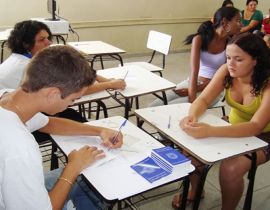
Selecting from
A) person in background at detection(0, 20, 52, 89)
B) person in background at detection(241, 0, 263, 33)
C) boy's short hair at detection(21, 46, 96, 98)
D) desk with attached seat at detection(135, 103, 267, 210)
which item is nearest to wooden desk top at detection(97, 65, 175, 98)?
desk with attached seat at detection(135, 103, 267, 210)

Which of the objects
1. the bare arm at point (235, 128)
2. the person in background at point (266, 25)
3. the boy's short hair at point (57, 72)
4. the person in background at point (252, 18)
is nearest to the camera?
the boy's short hair at point (57, 72)

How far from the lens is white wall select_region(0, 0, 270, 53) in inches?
178

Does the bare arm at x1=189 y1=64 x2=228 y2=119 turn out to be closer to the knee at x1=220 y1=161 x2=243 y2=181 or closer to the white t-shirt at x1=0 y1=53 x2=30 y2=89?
the knee at x1=220 y1=161 x2=243 y2=181

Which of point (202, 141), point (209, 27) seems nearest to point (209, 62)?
point (209, 27)

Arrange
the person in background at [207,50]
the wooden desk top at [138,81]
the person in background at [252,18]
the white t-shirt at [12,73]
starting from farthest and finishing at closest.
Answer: the person in background at [252,18] → the person in background at [207,50] → the wooden desk top at [138,81] → the white t-shirt at [12,73]

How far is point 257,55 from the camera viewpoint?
1786 mm

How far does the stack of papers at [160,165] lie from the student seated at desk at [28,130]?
0.18m

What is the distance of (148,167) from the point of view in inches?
48.4

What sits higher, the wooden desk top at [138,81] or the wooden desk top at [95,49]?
the wooden desk top at [95,49]

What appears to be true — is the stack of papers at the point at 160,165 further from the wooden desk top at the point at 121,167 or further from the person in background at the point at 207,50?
the person in background at the point at 207,50

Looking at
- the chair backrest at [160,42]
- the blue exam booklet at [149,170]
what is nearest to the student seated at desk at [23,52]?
the blue exam booklet at [149,170]

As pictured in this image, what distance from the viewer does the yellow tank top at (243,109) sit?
1783 millimetres

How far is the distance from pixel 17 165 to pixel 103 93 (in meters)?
1.36

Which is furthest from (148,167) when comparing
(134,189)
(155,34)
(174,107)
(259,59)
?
(155,34)
